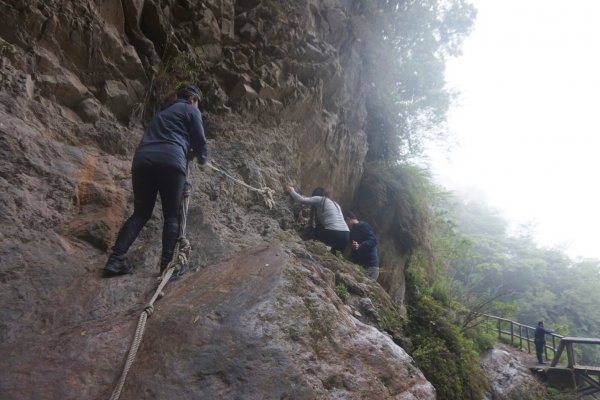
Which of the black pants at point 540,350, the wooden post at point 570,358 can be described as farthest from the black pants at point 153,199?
the black pants at point 540,350

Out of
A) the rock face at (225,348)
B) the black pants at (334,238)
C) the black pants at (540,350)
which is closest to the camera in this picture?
the rock face at (225,348)

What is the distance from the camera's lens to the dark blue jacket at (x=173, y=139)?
3127 millimetres

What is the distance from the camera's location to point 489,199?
6125cm

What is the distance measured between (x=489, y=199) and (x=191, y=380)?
68.2 metres

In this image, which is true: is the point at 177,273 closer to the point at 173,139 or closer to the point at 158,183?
the point at 158,183


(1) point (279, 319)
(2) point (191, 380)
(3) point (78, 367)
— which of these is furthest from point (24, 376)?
(1) point (279, 319)

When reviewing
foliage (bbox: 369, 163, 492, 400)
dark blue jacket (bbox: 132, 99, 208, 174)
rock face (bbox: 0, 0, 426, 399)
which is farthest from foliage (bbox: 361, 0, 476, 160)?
dark blue jacket (bbox: 132, 99, 208, 174)

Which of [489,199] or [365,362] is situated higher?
[489,199]

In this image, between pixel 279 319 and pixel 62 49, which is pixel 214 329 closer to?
pixel 279 319

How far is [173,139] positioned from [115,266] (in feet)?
4.11

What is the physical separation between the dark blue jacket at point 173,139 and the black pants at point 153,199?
7 cm

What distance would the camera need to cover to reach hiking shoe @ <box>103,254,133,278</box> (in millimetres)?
3086

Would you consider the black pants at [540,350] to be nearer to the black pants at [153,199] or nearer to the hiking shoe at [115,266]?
the black pants at [153,199]

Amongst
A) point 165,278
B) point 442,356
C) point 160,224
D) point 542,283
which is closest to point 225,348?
point 165,278
